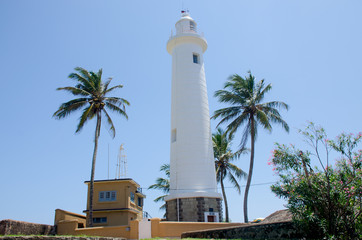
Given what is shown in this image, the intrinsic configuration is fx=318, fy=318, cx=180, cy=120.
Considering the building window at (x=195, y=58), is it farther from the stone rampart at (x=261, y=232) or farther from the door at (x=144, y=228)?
the stone rampart at (x=261, y=232)

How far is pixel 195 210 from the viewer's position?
22.1 meters

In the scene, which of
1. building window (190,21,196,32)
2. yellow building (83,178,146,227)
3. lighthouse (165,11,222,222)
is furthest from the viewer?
building window (190,21,196,32)

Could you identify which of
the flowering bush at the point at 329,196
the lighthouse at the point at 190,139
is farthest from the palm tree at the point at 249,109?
the flowering bush at the point at 329,196

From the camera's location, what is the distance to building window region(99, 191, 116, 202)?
27688 millimetres

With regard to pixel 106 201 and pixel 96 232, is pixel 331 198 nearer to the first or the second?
pixel 96 232

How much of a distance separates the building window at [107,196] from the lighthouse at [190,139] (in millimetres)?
6514

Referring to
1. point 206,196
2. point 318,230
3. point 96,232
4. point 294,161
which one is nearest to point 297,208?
point 318,230

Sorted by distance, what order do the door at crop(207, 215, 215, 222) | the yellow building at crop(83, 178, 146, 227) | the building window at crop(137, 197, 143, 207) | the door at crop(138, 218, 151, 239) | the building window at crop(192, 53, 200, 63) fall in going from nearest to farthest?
the door at crop(138, 218, 151, 239) → the door at crop(207, 215, 215, 222) → the yellow building at crop(83, 178, 146, 227) → the building window at crop(192, 53, 200, 63) → the building window at crop(137, 197, 143, 207)

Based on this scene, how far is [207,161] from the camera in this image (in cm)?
2394

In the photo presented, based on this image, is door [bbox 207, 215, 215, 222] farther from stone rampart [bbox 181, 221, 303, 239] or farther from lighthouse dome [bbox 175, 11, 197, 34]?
lighthouse dome [bbox 175, 11, 197, 34]

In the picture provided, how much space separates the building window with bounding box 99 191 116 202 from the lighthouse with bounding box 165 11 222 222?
256 inches

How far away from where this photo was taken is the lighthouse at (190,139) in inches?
880

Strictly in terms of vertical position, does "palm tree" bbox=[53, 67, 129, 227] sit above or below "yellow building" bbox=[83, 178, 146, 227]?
above

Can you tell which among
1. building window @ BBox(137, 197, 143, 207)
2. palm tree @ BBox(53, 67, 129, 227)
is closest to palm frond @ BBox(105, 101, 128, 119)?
palm tree @ BBox(53, 67, 129, 227)
